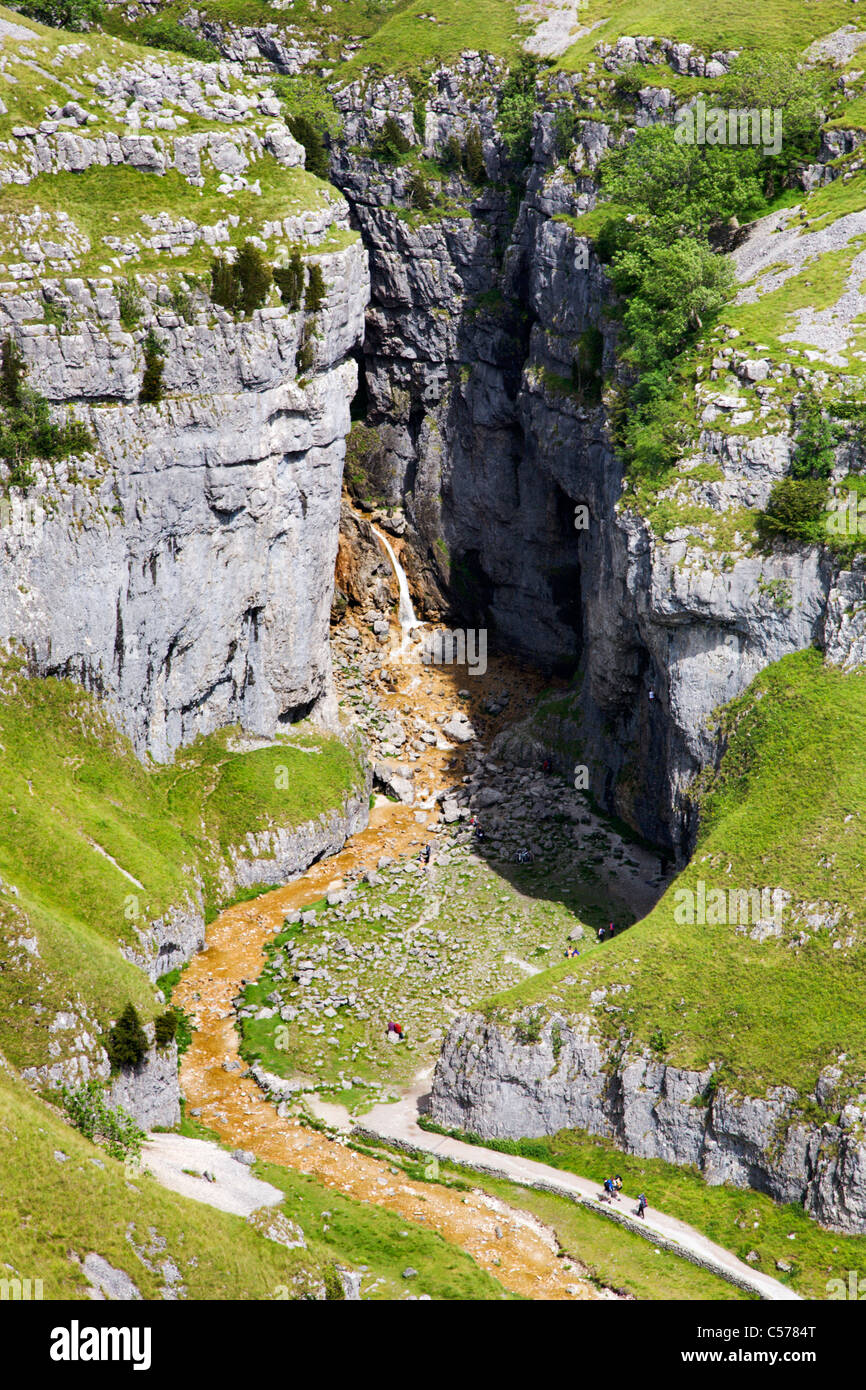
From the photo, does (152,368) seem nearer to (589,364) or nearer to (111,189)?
(111,189)

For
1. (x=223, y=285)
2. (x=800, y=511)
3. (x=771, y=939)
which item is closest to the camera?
(x=771, y=939)

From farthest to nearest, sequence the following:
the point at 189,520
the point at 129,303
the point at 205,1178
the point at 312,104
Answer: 1. the point at 312,104
2. the point at 189,520
3. the point at 129,303
4. the point at 205,1178

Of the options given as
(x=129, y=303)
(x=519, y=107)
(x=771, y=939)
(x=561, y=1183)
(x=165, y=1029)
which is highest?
(x=519, y=107)

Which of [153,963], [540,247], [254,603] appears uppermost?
[540,247]

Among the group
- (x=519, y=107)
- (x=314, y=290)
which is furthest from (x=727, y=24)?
(x=314, y=290)

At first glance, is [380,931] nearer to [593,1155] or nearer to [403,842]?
[403,842]

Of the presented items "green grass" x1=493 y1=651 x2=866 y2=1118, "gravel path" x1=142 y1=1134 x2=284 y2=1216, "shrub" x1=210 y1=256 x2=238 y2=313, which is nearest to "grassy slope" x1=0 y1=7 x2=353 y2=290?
"shrub" x1=210 y1=256 x2=238 y2=313
